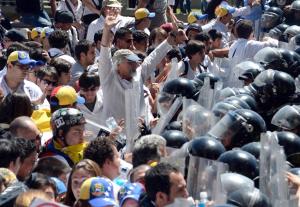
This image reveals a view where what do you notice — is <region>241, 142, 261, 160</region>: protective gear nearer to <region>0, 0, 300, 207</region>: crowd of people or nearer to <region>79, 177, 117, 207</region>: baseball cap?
<region>0, 0, 300, 207</region>: crowd of people

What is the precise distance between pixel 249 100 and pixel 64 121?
2599 mm

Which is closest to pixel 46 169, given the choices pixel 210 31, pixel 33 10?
pixel 210 31

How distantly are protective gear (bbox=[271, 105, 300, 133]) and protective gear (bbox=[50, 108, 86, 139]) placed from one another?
2146 millimetres

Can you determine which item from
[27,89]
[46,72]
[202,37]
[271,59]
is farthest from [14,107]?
[202,37]

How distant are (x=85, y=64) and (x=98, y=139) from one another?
14.8 ft

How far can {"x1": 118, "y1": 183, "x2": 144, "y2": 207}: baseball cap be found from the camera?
6395 millimetres

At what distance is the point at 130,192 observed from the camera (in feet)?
21.1

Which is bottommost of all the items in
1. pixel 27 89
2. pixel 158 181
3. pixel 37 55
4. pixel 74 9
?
pixel 74 9

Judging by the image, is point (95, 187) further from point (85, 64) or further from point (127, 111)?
point (85, 64)

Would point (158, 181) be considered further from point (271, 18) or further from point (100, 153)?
point (271, 18)

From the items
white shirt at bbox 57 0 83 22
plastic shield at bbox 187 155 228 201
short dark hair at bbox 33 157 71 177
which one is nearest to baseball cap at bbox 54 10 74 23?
white shirt at bbox 57 0 83 22

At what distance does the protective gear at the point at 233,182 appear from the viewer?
680 centimetres

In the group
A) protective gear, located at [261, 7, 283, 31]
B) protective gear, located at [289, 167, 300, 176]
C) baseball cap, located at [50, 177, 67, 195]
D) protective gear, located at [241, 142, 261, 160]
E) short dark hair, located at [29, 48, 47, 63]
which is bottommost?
protective gear, located at [261, 7, 283, 31]

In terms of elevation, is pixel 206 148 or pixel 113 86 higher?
pixel 206 148
